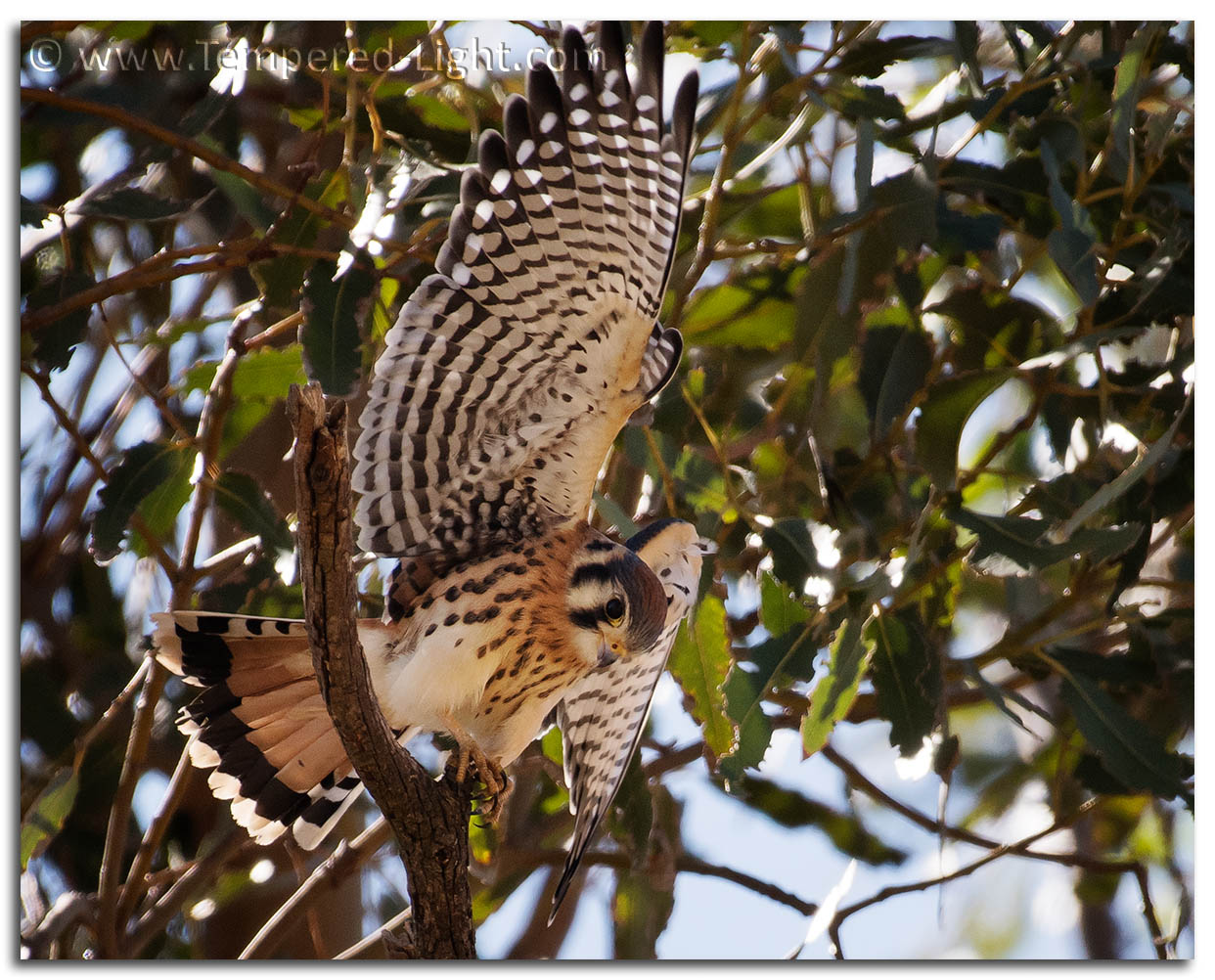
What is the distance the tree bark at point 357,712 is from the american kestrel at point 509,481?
0.70ft

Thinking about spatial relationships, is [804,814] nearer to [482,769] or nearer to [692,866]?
[692,866]

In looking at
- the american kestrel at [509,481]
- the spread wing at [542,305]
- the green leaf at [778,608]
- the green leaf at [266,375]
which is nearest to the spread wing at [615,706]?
the american kestrel at [509,481]

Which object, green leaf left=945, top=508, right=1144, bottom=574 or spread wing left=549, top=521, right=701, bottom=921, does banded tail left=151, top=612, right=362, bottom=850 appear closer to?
spread wing left=549, top=521, right=701, bottom=921

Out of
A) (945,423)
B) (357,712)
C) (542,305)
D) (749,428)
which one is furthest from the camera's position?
(749,428)

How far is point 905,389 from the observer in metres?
2.04

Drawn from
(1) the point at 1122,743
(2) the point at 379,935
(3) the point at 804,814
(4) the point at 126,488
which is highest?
(4) the point at 126,488

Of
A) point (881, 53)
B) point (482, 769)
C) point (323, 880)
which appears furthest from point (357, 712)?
point (881, 53)

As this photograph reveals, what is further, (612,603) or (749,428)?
(749,428)

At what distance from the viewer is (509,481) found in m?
1.79

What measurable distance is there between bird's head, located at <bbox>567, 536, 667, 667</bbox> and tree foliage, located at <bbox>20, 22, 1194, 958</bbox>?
15cm

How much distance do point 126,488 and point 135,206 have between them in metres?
0.41

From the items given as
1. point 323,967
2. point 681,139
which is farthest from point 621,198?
point 323,967

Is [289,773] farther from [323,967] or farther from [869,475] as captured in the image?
[869,475]

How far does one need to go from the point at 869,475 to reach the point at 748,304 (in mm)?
387
